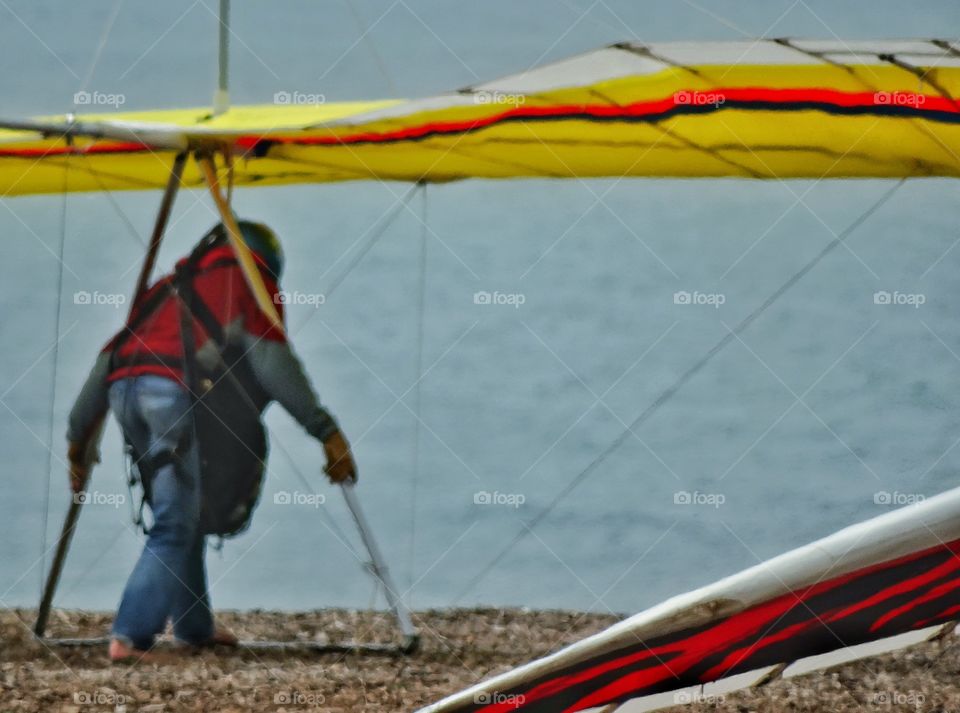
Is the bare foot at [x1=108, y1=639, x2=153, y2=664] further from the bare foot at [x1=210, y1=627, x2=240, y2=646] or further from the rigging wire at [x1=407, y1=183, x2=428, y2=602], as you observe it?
the rigging wire at [x1=407, y1=183, x2=428, y2=602]

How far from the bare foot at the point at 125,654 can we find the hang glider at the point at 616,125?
152 centimetres

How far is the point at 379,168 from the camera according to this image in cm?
437

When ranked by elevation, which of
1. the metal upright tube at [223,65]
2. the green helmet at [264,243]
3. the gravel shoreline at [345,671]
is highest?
the metal upright tube at [223,65]

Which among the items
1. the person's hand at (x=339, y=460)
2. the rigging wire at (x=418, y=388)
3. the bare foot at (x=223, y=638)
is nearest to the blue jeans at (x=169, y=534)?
the bare foot at (x=223, y=638)

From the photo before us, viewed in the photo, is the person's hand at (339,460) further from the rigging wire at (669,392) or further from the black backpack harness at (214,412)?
the rigging wire at (669,392)

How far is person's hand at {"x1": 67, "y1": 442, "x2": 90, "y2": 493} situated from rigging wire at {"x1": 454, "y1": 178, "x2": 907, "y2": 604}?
131 cm

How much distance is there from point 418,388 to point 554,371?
45 cm

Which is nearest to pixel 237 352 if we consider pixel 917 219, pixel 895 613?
pixel 917 219

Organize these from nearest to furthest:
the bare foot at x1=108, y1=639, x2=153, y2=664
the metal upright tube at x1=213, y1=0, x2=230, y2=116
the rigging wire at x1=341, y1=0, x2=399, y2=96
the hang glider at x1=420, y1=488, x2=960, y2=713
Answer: the hang glider at x1=420, y1=488, x2=960, y2=713 → the bare foot at x1=108, y1=639, x2=153, y2=664 → the metal upright tube at x1=213, y1=0, x2=230, y2=116 → the rigging wire at x1=341, y1=0, x2=399, y2=96

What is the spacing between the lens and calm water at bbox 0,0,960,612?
4.31 metres

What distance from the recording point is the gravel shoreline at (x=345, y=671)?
377 centimetres

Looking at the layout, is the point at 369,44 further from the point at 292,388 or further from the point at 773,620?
the point at 773,620

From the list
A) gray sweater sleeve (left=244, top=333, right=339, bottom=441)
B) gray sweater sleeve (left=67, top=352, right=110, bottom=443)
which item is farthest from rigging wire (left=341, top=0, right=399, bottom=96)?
gray sweater sleeve (left=67, top=352, right=110, bottom=443)

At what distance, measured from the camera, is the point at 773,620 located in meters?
1.11
